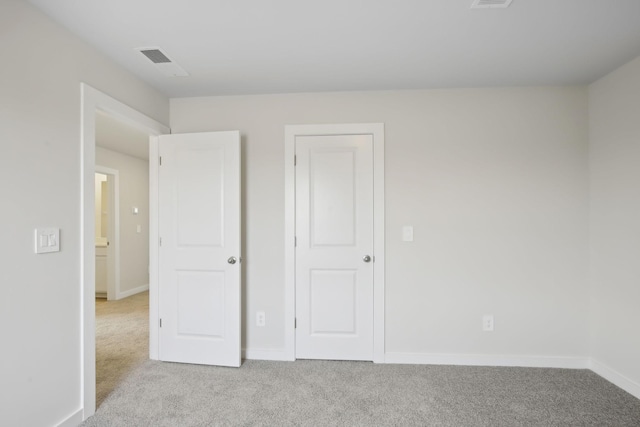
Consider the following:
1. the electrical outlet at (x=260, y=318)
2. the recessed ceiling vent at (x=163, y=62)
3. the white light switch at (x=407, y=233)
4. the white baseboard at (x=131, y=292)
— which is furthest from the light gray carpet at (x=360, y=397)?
the white baseboard at (x=131, y=292)

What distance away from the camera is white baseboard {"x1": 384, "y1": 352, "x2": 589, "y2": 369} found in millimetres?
2586

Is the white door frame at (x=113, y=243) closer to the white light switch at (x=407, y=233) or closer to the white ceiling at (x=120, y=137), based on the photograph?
the white ceiling at (x=120, y=137)

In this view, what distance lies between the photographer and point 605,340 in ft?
8.03

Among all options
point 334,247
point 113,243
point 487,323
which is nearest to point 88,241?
point 334,247

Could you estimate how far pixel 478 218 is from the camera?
2660mm

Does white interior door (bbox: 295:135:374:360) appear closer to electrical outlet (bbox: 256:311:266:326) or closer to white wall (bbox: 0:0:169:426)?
electrical outlet (bbox: 256:311:266:326)

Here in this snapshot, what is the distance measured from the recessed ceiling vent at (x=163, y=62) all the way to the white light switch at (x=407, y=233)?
7.12ft

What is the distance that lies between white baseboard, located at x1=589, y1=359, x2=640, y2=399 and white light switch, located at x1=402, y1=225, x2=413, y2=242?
69.8 inches

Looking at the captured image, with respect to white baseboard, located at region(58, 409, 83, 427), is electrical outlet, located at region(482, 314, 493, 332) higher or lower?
higher

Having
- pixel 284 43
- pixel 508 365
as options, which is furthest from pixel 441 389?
pixel 284 43

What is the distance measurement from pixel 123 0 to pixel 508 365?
12.0 ft

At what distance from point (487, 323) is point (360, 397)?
130cm

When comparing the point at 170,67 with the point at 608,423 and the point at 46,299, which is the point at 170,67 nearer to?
the point at 46,299

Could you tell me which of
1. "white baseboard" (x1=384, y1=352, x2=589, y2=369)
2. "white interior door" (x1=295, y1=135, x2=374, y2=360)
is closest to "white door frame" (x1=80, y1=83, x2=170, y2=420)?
"white interior door" (x1=295, y1=135, x2=374, y2=360)
